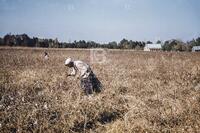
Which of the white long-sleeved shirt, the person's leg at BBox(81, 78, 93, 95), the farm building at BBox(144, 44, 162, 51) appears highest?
the white long-sleeved shirt

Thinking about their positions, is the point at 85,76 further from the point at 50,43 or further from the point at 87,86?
the point at 50,43

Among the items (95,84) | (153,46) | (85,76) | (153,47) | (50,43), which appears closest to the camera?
(85,76)

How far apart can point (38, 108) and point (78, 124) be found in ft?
2.69

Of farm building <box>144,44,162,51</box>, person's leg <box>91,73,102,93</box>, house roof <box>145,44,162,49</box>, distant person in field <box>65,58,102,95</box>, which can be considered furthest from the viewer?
house roof <box>145,44,162,49</box>

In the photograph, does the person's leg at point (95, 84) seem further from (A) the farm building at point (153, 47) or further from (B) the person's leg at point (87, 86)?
(A) the farm building at point (153, 47)

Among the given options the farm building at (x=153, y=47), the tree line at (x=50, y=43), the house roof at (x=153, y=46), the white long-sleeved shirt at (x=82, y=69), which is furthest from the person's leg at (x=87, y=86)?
the house roof at (x=153, y=46)

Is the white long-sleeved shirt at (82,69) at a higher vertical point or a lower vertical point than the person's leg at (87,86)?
higher

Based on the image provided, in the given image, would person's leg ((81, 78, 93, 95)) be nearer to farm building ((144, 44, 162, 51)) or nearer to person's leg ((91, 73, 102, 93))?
person's leg ((91, 73, 102, 93))

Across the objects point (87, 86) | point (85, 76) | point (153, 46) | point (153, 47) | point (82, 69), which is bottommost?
point (153, 47)

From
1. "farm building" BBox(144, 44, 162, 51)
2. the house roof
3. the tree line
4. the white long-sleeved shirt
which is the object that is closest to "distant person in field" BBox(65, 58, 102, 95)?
the white long-sleeved shirt

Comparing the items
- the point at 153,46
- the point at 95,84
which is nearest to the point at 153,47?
the point at 153,46

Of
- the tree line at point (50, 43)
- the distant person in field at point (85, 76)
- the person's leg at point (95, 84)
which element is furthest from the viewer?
the tree line at point (50, 43)

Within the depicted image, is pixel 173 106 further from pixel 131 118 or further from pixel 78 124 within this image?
pixel 78 124

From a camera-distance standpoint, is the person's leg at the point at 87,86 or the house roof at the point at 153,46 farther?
the house roof at the point at 153,46
